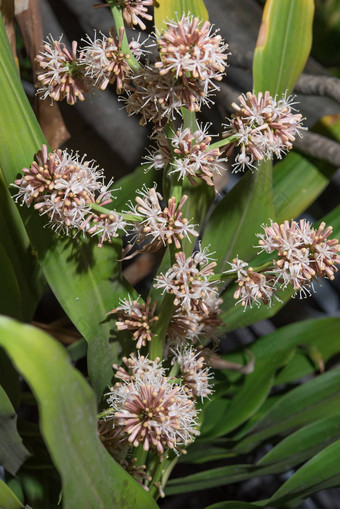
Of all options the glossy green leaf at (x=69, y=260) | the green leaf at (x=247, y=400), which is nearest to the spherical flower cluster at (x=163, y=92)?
the glossy green leaf at (x=69, y=260)

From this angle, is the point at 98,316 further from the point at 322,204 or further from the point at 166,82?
the point at 322,204

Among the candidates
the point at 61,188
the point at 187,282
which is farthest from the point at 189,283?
the point at 61,188

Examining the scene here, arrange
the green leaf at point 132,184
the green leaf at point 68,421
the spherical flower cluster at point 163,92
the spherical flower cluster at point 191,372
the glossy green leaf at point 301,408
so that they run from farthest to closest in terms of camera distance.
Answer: the glossy green leaf at point 301,408 → the green leaf at point 132,184 → the spherical flower cluster at point 191,372 → the spherical flower cluster at point 163,92 → the green leaf at point 68,421

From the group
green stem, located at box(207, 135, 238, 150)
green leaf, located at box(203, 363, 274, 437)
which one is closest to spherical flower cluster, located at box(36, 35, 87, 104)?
green stem, located at box(207, 135, 238, 150)

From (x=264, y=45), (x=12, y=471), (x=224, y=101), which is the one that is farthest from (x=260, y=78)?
(x=12, y=471)

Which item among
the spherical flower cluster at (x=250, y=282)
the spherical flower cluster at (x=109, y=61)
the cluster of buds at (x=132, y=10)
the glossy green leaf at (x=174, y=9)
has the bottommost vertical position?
the spherical flower cluster at (x=250, y=282)

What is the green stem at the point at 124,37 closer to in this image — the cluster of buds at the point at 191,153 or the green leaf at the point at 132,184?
the cluster of buds at the point at 191,153

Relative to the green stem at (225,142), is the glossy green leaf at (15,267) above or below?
below
